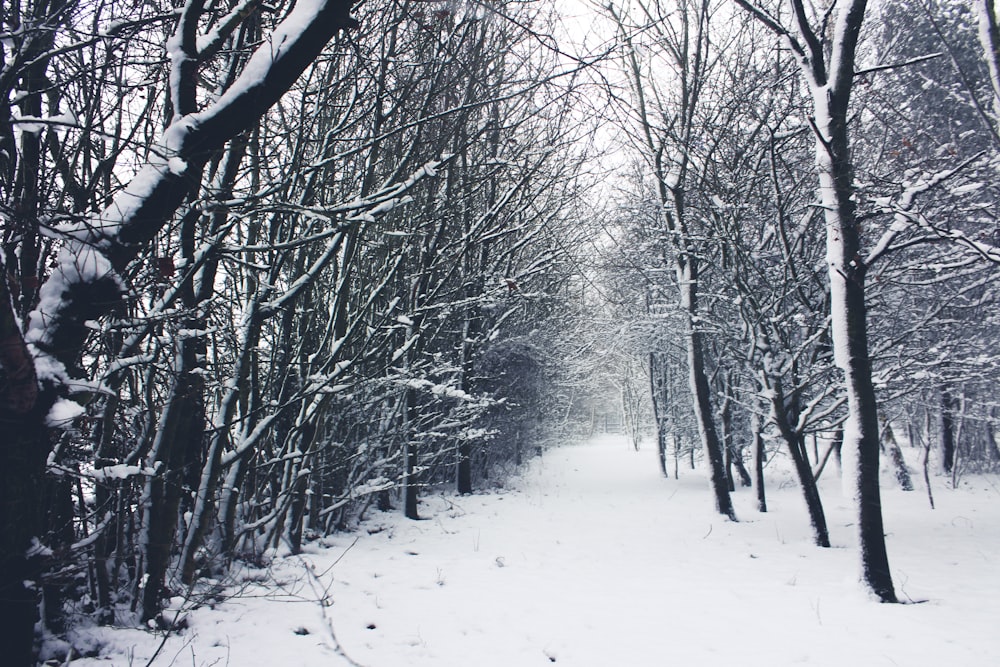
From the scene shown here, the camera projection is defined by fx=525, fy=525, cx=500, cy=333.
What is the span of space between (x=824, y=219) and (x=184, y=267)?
25.7ft

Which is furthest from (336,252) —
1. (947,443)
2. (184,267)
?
(947,443)

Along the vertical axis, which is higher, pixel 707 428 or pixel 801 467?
pixel 707 428

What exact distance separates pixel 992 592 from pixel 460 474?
9995 mm

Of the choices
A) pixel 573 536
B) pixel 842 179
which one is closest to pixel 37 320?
pixel 842 179

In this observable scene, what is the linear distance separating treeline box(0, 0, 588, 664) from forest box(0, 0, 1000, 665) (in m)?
0.03

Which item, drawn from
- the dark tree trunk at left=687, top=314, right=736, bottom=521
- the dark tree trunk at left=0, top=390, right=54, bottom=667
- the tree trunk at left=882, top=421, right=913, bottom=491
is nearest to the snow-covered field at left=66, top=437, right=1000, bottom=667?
the dark tree trunk at left=687, top=314, right=736, bottom=521

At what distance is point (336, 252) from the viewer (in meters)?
5.08

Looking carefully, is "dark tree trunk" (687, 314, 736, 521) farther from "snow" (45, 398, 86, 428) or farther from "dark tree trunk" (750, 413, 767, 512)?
"snow" (45, 398, 86, 428)

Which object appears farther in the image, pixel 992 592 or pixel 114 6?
pixel 992 592

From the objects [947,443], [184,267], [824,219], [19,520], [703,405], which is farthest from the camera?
[947,443]

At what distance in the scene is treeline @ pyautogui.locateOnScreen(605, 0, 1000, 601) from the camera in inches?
209

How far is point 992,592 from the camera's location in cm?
543

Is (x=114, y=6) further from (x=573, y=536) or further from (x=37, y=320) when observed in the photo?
(x=573, y=536)

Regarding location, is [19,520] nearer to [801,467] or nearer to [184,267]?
[184,267]
